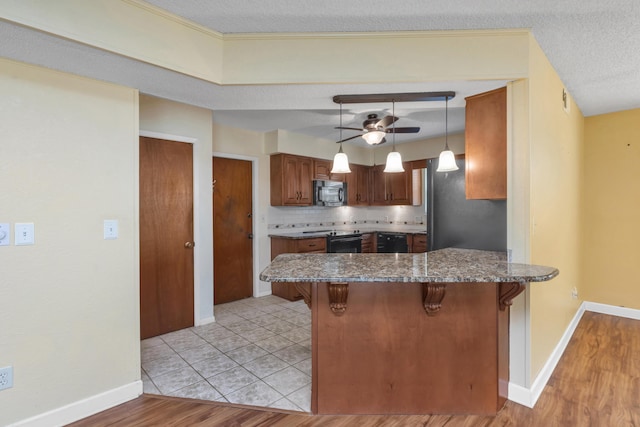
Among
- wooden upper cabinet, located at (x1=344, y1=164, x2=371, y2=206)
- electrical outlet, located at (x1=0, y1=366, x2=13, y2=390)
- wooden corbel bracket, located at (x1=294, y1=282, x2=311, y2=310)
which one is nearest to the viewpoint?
electrical outlet, located at (x1=0, y1=366, x2=13, y2=390)

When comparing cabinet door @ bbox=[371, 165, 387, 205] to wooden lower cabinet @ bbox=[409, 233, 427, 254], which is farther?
cabinet door @ bbox=[371, 165, 387, 205]

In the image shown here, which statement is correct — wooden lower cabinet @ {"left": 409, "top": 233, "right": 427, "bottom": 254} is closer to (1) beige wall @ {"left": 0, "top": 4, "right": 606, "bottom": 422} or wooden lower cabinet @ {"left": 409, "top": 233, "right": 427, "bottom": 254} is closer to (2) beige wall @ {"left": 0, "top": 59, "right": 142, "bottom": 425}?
(1) beige wall @ {"left": 0, "top": 4, "right": 606, "bottom": 422}

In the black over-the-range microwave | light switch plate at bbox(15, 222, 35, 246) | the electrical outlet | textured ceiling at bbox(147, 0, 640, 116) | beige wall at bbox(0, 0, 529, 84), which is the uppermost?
textured ceiling at bbox(147, 0, 640, 116)

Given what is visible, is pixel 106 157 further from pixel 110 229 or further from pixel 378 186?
pixel 378 186

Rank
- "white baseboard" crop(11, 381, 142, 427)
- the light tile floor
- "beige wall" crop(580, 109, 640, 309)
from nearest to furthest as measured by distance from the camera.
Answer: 1. "white baseboard" crop(11, 381, 142, 427)
2. the light tile floor
3. "beige wall" crop(580, 109, 640, 309)

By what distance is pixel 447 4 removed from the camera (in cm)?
173

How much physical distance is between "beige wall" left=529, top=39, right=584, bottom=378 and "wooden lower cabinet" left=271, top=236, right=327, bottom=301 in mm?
2818

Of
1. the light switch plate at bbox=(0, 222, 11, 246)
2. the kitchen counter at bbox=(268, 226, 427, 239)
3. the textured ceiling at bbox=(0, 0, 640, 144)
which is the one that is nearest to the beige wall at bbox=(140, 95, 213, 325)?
the textured ceiling at bbox=(0, 0, 640, 144)

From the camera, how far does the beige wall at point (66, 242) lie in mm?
1792

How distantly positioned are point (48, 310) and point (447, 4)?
289cm

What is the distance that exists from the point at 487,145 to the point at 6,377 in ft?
10.8

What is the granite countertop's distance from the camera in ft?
5.40

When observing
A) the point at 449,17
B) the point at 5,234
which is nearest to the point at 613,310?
the point at 449,17

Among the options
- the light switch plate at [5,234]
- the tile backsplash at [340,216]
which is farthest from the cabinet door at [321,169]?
the light switch plate at [5,234]
